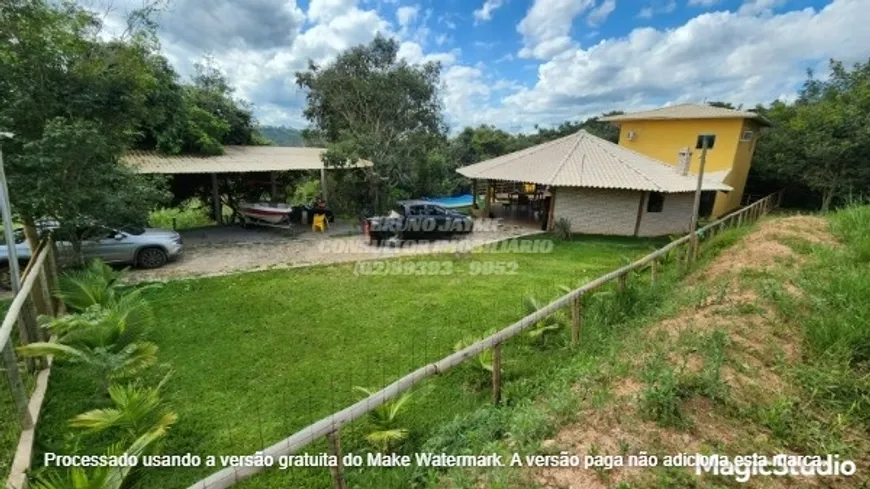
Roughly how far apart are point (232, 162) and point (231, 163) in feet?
0.66

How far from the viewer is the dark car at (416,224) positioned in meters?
13.2

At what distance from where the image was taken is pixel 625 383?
3.57 m

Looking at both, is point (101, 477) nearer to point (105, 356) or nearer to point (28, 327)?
point (105, 356)

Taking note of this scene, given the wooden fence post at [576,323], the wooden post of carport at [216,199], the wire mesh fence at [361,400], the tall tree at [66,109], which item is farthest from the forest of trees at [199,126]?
the wooden fence post at [576,323]

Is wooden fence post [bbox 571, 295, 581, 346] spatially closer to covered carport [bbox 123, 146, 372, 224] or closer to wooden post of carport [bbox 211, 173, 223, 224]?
covered carport [bbox 123, 146, 372, 224]

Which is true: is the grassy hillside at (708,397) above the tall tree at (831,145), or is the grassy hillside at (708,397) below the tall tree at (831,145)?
below

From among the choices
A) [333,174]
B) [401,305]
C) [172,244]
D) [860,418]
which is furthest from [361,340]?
[333,174]

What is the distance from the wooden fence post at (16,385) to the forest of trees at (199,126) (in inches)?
167

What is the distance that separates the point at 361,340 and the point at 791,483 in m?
5.18

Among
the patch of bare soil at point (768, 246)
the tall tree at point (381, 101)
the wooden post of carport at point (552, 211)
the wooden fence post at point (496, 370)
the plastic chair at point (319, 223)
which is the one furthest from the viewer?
the tall tree at point (381, 101)

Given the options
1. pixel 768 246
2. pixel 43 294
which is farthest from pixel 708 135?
pixel 43 294

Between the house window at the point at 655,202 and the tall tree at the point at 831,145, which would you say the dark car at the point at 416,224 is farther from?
the tall tree at the point at 831,145

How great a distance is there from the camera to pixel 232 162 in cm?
1488

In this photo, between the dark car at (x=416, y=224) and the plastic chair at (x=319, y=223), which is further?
the plastic chair at (x=319, y=223)
